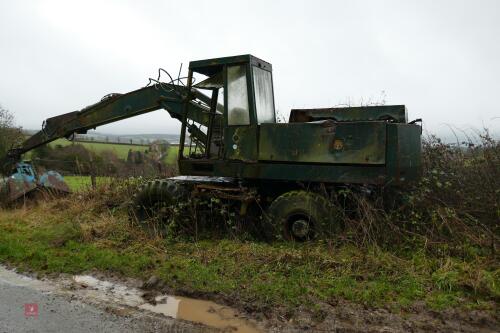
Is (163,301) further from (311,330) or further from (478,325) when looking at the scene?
(478,325)

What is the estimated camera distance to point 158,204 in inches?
333

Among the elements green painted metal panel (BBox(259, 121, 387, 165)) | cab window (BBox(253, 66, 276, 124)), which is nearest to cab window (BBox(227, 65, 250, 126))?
cab window (BBox(253, 66, 276, 124))

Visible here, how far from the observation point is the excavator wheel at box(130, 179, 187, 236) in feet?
26.8

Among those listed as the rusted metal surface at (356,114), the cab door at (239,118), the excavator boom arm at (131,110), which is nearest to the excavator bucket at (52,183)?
the excavator boom arm at (131,110)

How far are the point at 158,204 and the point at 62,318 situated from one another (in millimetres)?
3638

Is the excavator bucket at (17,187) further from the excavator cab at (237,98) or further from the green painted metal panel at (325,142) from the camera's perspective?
the green painted metal panel at (325,142)

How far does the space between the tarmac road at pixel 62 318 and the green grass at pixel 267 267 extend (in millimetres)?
767

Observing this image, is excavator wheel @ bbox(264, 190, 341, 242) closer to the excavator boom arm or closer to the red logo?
the excavator boom arm

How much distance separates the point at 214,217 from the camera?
820cm

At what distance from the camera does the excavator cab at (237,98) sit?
754cm

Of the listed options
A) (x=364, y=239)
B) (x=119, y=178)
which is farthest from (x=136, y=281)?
(x=119, y=178)

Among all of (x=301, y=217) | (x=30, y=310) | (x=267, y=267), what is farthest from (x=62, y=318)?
(x=301, y=217)

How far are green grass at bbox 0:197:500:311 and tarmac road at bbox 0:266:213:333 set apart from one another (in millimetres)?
767

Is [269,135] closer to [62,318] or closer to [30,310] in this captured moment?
[62,318]
